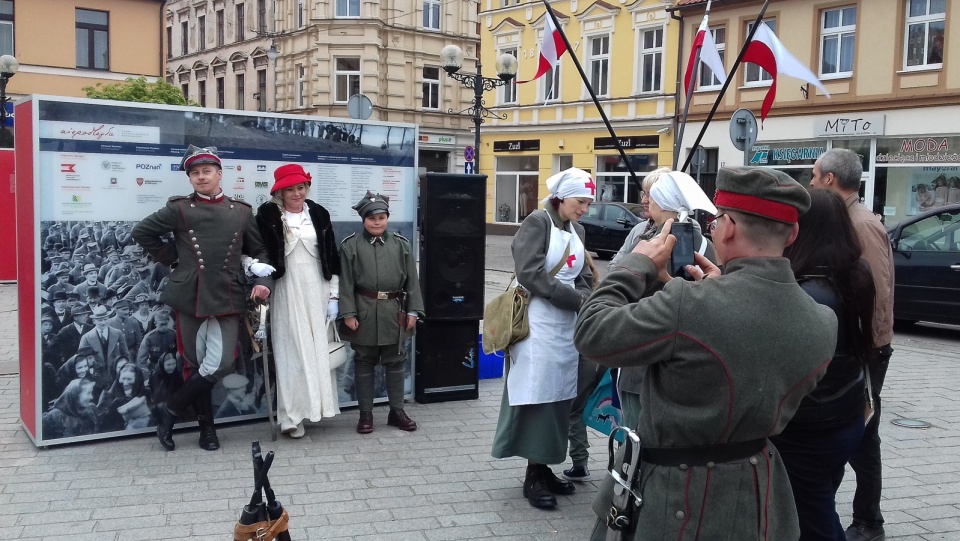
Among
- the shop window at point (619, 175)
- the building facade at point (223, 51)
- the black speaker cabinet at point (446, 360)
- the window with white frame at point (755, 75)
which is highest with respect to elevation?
the building facade at point (223, 51)

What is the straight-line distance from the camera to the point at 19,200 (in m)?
5.61

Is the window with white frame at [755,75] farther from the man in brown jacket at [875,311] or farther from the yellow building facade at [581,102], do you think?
the man in brown jacket at [875,311]

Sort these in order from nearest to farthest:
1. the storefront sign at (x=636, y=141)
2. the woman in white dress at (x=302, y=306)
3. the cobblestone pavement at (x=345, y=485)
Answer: the cobblestone pavement at (x=345, y=485), the woman in white dress at (x=302, y=306), the storefront sign at (x=636, y=141)

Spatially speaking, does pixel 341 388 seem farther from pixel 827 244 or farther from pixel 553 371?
pixel 827 244

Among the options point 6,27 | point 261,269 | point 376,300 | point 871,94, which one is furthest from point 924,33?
point 6,27

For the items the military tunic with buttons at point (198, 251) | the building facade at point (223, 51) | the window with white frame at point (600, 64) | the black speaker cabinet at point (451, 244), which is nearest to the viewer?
the military tunic with buttons at point (198, 251)

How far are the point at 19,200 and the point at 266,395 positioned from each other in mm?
2050

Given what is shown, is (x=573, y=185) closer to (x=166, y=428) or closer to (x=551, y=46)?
(x=166, y=428)

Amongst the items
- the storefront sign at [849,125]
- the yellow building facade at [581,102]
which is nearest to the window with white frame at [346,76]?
the yellow building facade at [581,102]

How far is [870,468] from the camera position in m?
4.06

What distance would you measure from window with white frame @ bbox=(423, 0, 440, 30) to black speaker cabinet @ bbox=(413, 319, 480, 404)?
34986 mm

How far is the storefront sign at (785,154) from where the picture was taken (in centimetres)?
2352

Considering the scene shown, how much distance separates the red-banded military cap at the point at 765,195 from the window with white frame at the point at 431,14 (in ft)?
129

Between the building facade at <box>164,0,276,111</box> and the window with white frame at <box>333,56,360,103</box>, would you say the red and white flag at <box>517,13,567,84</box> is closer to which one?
the window with white frame at <box>333,56,360,103</box>
